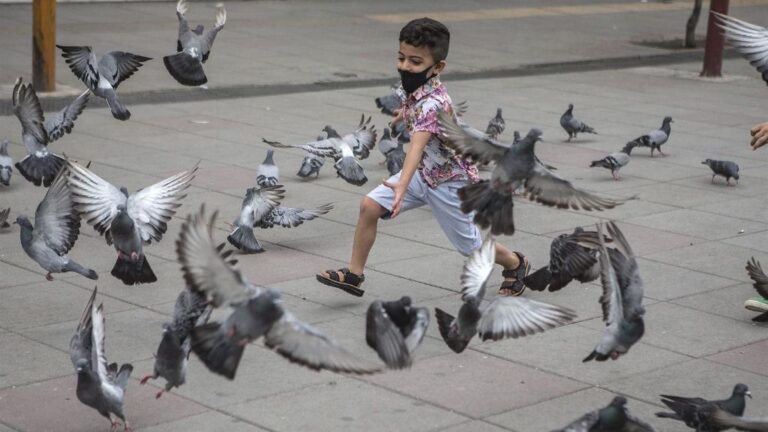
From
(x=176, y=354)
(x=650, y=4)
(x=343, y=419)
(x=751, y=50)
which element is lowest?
(x=650, y=4)

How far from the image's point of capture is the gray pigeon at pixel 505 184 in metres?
5.48

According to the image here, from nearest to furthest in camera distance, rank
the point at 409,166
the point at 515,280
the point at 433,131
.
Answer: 1. the point at 409,166
2. the point at 433,131
3. the point at 515,280

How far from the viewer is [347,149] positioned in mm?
10055

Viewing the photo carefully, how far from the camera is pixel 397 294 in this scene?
7418 millimetres

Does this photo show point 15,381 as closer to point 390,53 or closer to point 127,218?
point 127,218

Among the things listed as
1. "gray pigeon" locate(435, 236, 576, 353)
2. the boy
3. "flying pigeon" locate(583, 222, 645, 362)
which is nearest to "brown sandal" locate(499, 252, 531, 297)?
the boy

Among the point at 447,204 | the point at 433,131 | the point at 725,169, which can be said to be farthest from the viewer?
the point at 725,169

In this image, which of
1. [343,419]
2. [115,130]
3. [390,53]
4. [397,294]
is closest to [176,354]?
[343,419]

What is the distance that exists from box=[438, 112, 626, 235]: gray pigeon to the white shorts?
1173mm

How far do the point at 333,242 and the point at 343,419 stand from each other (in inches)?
130

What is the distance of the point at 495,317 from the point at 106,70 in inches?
158

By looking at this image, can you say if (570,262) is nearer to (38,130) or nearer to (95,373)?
(95,373)

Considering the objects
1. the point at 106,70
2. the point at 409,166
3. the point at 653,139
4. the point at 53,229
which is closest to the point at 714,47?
the point at 653,139

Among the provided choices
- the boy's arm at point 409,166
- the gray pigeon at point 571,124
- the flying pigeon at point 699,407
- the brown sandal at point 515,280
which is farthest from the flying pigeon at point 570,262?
the gray pigeon at point 571,124
